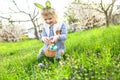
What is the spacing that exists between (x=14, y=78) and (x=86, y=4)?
652 inches

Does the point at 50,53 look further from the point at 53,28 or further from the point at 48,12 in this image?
the point at 48,12

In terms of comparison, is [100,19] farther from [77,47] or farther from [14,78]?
[14,78]

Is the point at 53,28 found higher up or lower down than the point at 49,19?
lower down

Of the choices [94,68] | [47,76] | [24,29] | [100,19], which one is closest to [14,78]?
[47,76]

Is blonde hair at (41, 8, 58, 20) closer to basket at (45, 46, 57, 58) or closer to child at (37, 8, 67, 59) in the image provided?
child at (37, 8, 67, 59)

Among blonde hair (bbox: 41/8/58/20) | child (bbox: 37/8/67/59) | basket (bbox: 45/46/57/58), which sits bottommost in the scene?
basket (bbox: 45/46/57/58)

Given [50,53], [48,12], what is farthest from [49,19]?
[50,53]

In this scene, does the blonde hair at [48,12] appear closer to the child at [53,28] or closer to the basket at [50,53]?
the child at [53,28]

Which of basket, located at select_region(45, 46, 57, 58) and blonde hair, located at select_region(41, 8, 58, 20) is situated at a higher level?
blonde hair, located at select_region(41, 8, 58, 20)

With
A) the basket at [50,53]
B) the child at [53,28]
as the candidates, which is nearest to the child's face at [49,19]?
the child at [53,28]

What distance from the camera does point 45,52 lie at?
8023mm

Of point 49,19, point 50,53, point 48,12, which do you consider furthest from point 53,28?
point 50,53

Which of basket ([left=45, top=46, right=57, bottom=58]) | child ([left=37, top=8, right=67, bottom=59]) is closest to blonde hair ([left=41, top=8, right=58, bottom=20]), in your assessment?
child ([left=37, top=8, right=67, bottom=59])

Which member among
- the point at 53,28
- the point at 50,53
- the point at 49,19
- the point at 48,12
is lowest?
the point at 50,53
